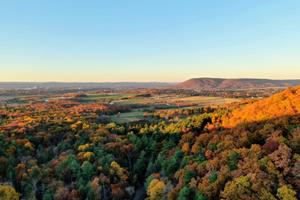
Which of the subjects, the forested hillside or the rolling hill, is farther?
the rolling hill

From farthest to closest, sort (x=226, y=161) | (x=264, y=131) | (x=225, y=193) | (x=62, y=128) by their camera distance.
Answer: (x=62, y=128) < (x=264, y=131) < (x=226, y=161) < (x=225, y=193)

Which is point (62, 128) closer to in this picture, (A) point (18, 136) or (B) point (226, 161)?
(A) point (18, 136)

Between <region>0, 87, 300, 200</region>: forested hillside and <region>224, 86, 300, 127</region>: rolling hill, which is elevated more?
<region>224, 86, 300, 127</region>: rolling hill

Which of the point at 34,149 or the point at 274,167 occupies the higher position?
the point at 274,167

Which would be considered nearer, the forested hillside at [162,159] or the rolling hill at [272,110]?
the forested hillside at [162,159]

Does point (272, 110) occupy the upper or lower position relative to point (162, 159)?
upper

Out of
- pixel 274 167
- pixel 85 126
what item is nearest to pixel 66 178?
pixel 85 126

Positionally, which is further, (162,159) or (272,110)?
(272,110)

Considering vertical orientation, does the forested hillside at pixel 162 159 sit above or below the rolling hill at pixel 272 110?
below
